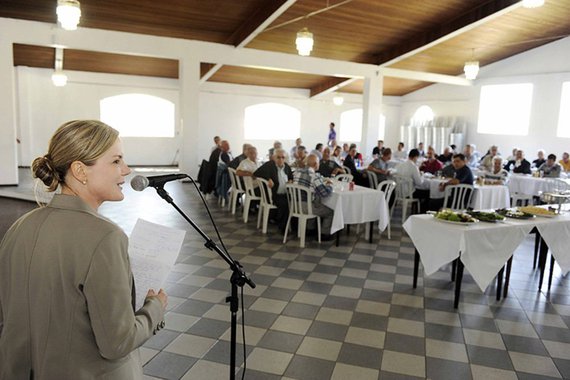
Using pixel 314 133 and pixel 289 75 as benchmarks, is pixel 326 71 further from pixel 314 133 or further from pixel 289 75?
pixel 314 133

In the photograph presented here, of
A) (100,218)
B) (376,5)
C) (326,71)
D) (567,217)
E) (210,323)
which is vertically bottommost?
(210,323)

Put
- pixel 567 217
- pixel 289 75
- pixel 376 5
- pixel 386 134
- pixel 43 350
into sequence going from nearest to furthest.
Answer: pixel 43 350 → pixel 567 217 → pixel 376 5 → pixel 289 75 → pixel 386 134

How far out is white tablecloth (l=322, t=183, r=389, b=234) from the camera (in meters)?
5.12

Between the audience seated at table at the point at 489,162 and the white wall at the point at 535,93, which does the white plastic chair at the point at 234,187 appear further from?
the white wall at the point at 535,93

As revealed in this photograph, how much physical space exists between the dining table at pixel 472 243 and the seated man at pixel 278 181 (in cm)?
209

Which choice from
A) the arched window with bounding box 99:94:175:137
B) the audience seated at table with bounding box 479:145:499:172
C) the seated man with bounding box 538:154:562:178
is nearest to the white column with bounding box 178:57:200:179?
the arched window with bounding box 99:94:175:137

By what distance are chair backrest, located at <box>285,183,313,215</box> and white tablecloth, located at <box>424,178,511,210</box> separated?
246 centimetres

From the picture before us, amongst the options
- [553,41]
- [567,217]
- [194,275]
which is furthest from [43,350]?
[553,41]

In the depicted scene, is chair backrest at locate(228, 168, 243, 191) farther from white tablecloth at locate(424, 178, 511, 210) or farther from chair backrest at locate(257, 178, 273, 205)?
white tablecloth at locate(424, 178, 511, 210)

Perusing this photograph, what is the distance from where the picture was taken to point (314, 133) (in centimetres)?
1570

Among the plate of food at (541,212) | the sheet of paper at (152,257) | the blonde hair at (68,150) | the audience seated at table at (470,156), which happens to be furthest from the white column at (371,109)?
the blonde hair at (68,150)

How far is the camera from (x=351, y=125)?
1655 cm

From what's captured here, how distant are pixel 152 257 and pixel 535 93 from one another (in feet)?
41.2

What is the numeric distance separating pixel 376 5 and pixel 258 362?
7006 millimetres
